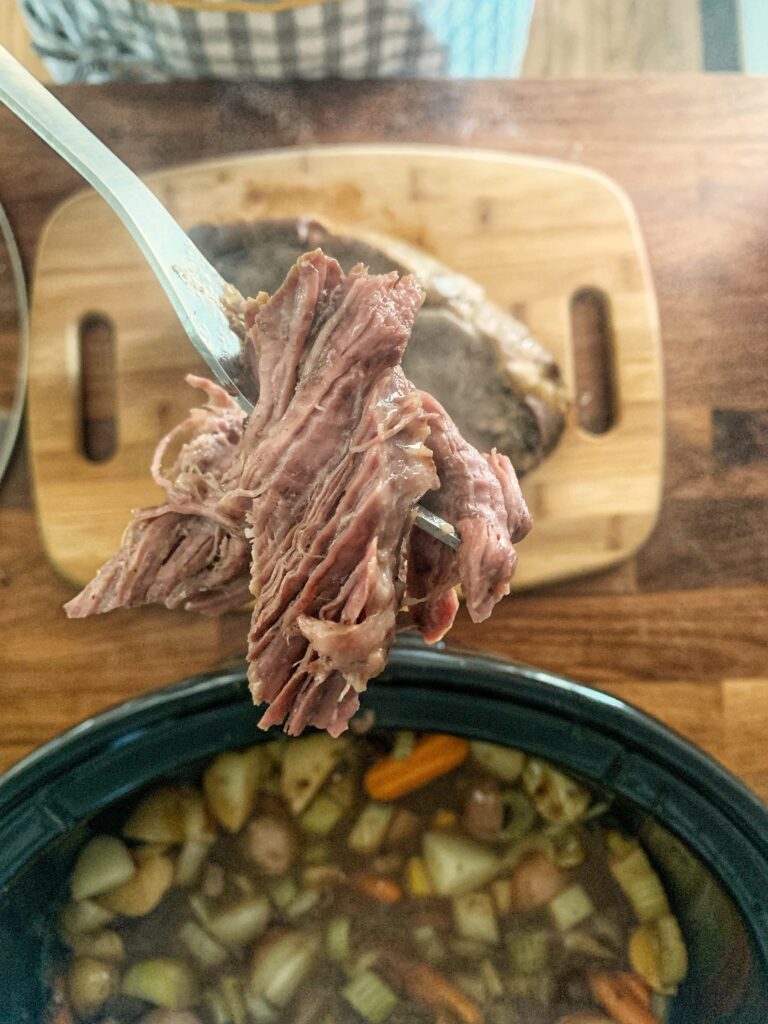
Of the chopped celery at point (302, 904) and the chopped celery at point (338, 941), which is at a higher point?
the chopped celery at point (302, 904)

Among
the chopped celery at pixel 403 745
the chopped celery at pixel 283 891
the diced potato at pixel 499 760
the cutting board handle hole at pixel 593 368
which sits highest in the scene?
the cutting board handle hole at pixel 593 368

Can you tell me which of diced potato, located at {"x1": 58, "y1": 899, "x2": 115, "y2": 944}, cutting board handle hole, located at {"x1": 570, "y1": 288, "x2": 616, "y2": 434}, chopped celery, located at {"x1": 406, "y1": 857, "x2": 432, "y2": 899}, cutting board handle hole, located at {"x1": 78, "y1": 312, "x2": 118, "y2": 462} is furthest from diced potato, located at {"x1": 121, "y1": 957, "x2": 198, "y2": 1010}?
cutting board handle hole, located at {"x1": 570, "y1": 288, "x2": 616, "y2": 434}

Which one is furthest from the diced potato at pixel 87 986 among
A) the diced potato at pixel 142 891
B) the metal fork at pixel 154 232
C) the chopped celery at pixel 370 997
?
the metal fork at pixel 154 232

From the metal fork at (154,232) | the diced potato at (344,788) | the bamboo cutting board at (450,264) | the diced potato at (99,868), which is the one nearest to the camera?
the metal fork at (154,232)

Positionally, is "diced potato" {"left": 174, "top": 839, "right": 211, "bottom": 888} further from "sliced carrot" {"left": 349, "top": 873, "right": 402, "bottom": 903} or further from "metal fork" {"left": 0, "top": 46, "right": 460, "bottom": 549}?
"metal fork" {"left": 0, "top": 46, "right": 460, "bottom": 549}

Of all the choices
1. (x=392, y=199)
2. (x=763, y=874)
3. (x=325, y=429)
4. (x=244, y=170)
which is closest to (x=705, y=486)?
(x=763, y=874)

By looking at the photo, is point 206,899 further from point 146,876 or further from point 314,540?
point 314,540

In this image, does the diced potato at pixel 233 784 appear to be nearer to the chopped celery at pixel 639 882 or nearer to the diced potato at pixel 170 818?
the diced potato at pixel 170 818
